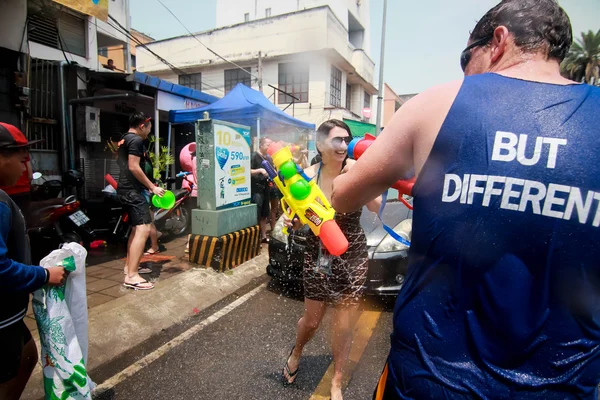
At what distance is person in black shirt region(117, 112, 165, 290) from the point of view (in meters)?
4.07

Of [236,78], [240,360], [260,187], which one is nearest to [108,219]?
[260,187]

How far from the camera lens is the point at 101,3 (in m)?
5.83

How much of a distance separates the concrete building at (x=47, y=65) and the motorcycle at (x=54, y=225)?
1.98 metres

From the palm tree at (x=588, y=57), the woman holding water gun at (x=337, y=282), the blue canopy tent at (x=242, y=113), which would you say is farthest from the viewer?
the palm tree at (x=588, y=57)

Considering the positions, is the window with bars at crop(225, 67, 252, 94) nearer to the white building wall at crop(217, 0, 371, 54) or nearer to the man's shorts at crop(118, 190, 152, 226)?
the white building wall at crop(217, 0, 371, 54)

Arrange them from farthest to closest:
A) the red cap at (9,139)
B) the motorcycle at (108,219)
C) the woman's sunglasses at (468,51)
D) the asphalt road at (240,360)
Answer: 1. the motorcycle at (108,219)
2. the asphalt road at (240,360)
3. the red cap at (9,139)
4. the woman's sunglasses at (468,51)

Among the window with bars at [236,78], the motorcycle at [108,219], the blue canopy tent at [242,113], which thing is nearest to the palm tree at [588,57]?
the window with bars at [236,78]

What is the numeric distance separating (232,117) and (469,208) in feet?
25.5

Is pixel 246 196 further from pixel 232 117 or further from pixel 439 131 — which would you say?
pixel 439 131

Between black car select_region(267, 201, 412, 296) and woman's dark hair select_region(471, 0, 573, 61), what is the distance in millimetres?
2567

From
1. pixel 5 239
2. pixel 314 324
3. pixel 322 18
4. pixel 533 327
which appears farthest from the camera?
pixel 322 18

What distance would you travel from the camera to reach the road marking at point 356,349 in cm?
251

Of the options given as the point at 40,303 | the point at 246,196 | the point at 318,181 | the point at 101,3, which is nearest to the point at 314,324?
the point at 318,181

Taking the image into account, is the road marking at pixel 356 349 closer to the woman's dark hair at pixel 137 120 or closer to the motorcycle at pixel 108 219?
the woman's dark hair at pixel 137 120
